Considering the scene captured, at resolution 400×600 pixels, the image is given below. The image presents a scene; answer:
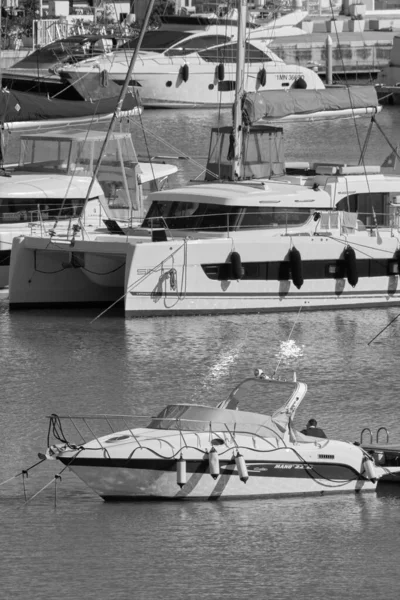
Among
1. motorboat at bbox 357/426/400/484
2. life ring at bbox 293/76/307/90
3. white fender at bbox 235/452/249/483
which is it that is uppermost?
life ring at bbox 293/76/307/90

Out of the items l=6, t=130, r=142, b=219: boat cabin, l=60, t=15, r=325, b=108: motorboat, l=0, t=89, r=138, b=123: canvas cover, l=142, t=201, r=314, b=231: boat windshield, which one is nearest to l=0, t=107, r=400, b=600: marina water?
l=142, t=201, r=314, b=231: boat windshield

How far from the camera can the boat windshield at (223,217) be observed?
106ft

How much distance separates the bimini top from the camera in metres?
32.2

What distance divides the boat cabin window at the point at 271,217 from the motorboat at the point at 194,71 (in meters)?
41.9

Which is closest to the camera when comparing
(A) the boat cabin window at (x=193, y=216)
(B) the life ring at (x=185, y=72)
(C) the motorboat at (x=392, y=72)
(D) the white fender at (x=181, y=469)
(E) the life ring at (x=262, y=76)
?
(D) the white fender at (x=181, y=469)

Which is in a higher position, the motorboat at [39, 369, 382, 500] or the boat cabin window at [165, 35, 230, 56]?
the boat cabin window at [165, 35, 230, 56]

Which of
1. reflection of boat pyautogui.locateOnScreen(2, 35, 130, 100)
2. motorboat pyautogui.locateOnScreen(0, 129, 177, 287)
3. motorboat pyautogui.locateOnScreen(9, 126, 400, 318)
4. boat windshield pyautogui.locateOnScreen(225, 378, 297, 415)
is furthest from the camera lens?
reflection of boat pyautogui.locateOnScreen(2, 35, 130, 100)

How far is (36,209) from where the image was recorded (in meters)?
34.9

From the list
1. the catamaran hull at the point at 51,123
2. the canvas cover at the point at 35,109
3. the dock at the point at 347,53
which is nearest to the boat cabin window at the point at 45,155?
the catamaran hull at the point at 51,123

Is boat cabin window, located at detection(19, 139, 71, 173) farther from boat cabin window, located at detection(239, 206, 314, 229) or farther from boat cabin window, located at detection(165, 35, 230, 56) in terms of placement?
boat cabin window, located at detection(165, 35, 230, 56)

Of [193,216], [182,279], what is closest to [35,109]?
[193,216]

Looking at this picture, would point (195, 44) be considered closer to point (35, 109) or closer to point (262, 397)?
point (35, 109)

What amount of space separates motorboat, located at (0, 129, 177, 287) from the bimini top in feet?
5.05

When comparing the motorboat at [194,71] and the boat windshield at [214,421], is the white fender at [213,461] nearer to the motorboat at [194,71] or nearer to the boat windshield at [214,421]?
the boat windshield at [214,421]
